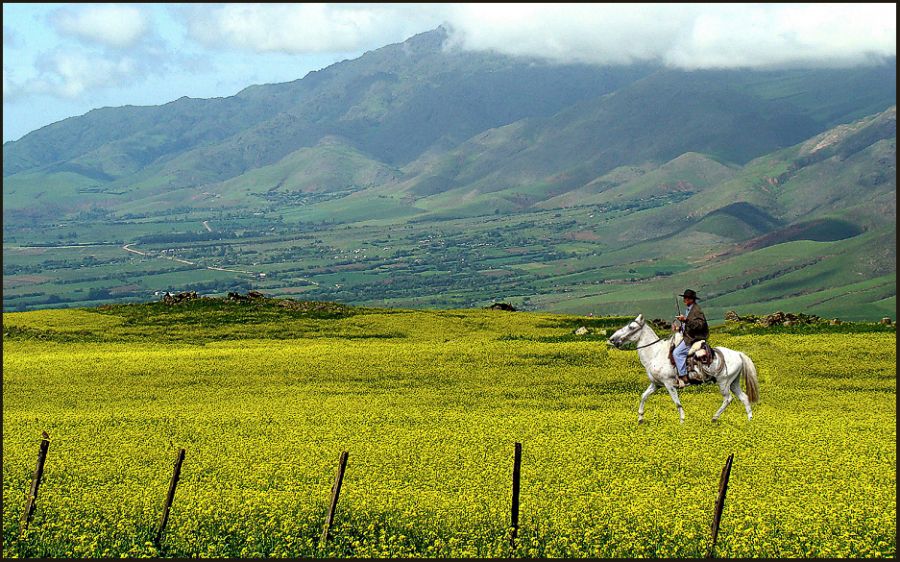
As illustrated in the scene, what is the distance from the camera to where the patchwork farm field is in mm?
28812

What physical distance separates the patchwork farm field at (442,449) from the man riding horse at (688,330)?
295cm

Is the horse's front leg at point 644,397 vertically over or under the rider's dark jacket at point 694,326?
under

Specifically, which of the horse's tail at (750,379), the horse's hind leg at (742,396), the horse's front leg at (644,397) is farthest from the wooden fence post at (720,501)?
the horse's hind leg at (742,396)

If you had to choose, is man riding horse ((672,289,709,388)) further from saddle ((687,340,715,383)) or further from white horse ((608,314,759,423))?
white horse ((608,314,759,423))

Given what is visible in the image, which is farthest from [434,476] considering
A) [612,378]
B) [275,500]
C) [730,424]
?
[612,378]

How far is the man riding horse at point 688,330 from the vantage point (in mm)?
39406

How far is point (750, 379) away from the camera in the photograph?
4234 centimetres

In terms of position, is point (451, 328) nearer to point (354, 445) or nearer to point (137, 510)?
point (354, 445)

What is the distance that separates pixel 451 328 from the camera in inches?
3228

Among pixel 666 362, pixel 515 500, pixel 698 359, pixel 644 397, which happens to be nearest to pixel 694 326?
pixel 698 359

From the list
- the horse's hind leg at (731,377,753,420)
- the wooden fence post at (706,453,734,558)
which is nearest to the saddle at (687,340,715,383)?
the horse's hind leg at (731,377,753,420)

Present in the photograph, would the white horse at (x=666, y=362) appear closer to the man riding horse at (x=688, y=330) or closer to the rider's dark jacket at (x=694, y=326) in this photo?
the man riding horse at (x=688, y=330)

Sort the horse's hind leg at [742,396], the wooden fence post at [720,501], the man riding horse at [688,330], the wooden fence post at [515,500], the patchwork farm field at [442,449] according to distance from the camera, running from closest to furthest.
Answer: the wooden fence post at [720,501], the wooden fence post at [515,500], the patchwork farm field at [442,449], the man riding horse at [688,330], the horse's hind leg at [742,396]

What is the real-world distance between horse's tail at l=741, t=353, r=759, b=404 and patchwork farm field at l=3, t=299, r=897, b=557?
4.54ft
